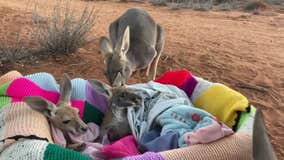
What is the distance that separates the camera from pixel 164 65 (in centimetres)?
701

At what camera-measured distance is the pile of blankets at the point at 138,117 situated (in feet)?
12.3

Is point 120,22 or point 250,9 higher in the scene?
point 120,22

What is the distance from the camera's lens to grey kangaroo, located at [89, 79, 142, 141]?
4.56 meters

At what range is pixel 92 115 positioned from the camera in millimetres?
4812

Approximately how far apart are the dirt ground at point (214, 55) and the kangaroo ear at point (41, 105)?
197 centimetres

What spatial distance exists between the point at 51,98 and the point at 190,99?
1.33 meters

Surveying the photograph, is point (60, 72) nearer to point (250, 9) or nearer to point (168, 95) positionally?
point (168, 95)

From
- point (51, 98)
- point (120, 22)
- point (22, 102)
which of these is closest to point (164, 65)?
point (120, 22)

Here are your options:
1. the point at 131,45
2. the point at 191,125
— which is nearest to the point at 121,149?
the point at 191,125

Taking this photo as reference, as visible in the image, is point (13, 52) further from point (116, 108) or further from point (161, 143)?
point (161, 143)

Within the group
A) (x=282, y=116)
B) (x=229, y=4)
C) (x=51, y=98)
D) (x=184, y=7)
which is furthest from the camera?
(x=229, y=4)

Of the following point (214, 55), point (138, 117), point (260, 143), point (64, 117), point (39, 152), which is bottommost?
point (214, 55)

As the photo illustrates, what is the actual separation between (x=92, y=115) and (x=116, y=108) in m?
0.28

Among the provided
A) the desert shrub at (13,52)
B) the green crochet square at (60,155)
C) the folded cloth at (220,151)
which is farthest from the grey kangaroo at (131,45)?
the green crochet square at (60,155)
